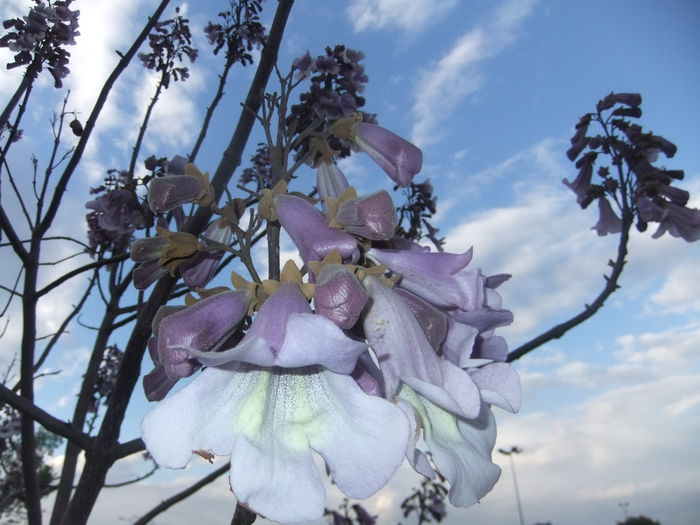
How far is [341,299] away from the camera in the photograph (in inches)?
35.1

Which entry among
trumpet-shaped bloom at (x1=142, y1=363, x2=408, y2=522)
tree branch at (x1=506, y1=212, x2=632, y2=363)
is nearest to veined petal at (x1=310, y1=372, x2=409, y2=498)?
trumpet-shaped bloom at (x1=142, y1=363, x2=408, y2=522)

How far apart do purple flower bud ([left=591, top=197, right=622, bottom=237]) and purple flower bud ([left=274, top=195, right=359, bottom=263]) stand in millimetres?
4058

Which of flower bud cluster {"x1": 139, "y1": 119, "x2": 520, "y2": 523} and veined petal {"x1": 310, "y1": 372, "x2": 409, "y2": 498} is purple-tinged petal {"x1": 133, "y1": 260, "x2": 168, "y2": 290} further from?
Answer: veined petal {"x1": 310, "y1": 372, "x2": 409, "y2": 498}

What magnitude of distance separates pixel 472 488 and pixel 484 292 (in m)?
0.34

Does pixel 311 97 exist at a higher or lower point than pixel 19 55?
lower

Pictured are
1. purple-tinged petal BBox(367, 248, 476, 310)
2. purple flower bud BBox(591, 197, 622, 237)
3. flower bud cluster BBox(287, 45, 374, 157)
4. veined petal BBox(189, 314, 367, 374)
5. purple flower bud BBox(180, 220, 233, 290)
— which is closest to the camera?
veined petal BBox(189, 314, 367, 374)

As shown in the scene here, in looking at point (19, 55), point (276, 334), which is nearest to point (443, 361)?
point (276, 334)

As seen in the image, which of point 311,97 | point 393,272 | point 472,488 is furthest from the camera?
point 311,97

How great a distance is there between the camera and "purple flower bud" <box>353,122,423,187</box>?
4.41ft

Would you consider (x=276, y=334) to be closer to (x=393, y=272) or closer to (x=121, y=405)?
(x=393, y=272)

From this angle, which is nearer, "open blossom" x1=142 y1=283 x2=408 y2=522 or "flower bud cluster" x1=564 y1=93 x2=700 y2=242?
"open blossom" x1=142 y1=283 x2=408 y2=522

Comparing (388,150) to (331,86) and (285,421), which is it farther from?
(331,86)

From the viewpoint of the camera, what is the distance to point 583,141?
14.3ft

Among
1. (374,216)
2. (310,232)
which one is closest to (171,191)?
(310,232)
